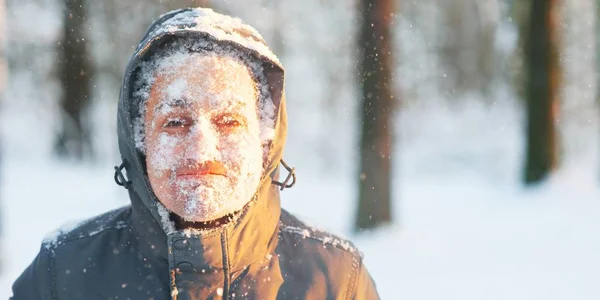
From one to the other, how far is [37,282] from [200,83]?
74 cm

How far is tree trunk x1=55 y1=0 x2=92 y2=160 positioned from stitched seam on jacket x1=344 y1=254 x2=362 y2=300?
34.5 feet

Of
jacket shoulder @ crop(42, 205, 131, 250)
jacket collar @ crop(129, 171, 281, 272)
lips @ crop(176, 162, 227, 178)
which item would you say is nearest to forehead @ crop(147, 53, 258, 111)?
lips @ crop(176, 162, 227, 178)

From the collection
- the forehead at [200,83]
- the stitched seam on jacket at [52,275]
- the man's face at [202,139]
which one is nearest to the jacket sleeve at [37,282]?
the stitched seam on jacket at [52,275]

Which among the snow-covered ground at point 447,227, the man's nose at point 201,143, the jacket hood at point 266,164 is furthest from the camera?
the snow-covered ground at point 447,227

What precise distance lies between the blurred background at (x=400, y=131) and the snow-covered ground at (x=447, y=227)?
0.09ft

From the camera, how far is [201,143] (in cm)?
148

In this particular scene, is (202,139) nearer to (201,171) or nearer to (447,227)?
(201,171)

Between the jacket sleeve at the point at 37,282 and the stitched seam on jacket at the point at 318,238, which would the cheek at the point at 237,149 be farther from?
the jacket sleeve at the point at 37,282

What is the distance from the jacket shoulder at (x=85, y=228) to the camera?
1755 millimetres

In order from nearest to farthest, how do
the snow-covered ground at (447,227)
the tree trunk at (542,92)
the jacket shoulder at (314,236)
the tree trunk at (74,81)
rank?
the jacket shoulder at (314,236) < the snow-covered ground at (447,227) < the tree trunk at (542,92) < the tree trunk at (74,81)

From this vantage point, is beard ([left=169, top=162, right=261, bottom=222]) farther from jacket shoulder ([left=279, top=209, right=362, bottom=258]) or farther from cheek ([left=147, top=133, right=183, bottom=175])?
jacket shoulder ([left=279, top=209, right=362, bottom=258])

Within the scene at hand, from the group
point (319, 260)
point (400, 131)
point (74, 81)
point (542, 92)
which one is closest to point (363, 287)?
point (319, 260)

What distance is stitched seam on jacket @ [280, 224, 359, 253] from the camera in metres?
1.81

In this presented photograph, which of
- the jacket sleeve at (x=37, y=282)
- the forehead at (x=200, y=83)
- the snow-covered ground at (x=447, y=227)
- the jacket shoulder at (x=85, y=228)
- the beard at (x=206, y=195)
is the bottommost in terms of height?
the snow-covered ground at (x=447, y=227)
